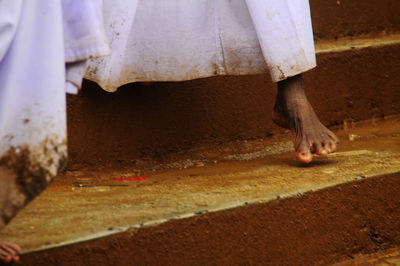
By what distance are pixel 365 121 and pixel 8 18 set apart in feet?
6.12

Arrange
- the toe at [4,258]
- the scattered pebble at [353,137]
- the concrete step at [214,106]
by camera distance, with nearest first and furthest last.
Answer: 1. the toe at [4,258]
2. the concrete step at [214,106]
3. the scattered pebble at [353,137]

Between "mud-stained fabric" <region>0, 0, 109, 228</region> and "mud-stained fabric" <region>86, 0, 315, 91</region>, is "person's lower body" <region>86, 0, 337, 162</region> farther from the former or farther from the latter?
"mud-stained fabric" <region>0, 0, 109, 228</region>

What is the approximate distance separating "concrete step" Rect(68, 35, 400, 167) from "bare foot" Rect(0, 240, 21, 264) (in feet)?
2.76

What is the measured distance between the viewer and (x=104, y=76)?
1.97 meters

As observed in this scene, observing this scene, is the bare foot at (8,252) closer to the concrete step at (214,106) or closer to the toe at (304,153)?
the concrete step at (214,106)

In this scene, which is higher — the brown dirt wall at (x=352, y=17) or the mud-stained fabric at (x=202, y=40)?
the mud-stained fabric at (x=202, y=40)

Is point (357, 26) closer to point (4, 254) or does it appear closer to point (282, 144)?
point (282, 144)

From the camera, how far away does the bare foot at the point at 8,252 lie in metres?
1.29

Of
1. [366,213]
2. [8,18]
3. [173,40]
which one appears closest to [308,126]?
[366,213]

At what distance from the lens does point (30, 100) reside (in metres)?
1.34

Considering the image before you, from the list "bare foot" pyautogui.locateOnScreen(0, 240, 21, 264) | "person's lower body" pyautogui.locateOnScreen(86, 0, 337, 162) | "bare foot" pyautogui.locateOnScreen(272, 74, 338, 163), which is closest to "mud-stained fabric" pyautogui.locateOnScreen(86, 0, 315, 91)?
"person's lower body" pyautogui.locateOnScreen(86, 0, 337, 162)

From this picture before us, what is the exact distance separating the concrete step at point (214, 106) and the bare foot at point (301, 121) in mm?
352

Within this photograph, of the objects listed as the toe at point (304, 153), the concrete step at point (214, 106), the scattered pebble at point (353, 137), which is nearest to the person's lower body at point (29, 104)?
the concrete step at point (214, 106)

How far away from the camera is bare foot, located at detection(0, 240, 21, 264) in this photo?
1285 mm
